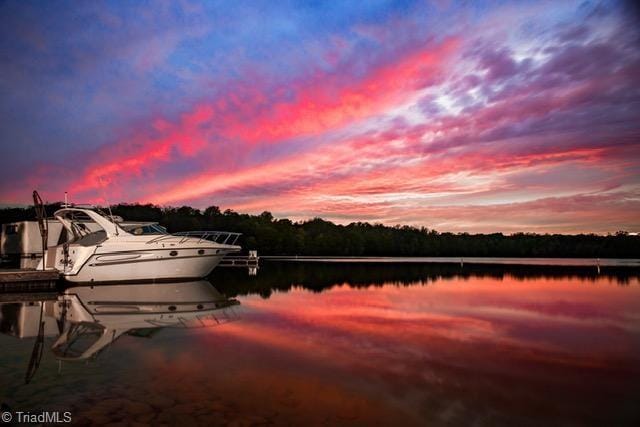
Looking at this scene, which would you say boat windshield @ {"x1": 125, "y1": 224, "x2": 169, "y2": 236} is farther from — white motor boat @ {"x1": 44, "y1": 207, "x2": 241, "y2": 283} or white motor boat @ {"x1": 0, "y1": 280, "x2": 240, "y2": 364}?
white motor boat @ {"x1": 0, "y1": 280, "x2": 240, "y2": 364}

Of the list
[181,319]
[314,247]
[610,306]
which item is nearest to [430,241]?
[314,247]

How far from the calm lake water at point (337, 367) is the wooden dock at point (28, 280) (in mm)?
5453

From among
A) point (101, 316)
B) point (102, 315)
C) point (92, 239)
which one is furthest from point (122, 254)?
point (101, 316)

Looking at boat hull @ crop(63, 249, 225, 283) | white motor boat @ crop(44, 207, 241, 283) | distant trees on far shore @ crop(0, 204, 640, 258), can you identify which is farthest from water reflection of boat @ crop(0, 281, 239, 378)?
distant trees on far shore @ crop(0, 204, 640, 258)

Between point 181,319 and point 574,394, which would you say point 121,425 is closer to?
point 574,394

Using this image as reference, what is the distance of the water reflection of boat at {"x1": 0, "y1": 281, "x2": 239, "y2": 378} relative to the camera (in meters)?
9.41

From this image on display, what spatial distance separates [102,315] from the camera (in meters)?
13.0

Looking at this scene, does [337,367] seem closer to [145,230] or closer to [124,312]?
[124,312]

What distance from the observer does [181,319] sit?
40.9 feet

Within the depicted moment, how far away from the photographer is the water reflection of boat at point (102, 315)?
9411 mm

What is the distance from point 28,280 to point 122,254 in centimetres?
393

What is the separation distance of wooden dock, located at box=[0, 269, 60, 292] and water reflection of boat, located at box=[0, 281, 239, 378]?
1110mm

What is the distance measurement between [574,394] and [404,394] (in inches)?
95.5

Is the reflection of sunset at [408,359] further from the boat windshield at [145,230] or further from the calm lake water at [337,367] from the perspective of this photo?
the boat windshield at [145,230]
